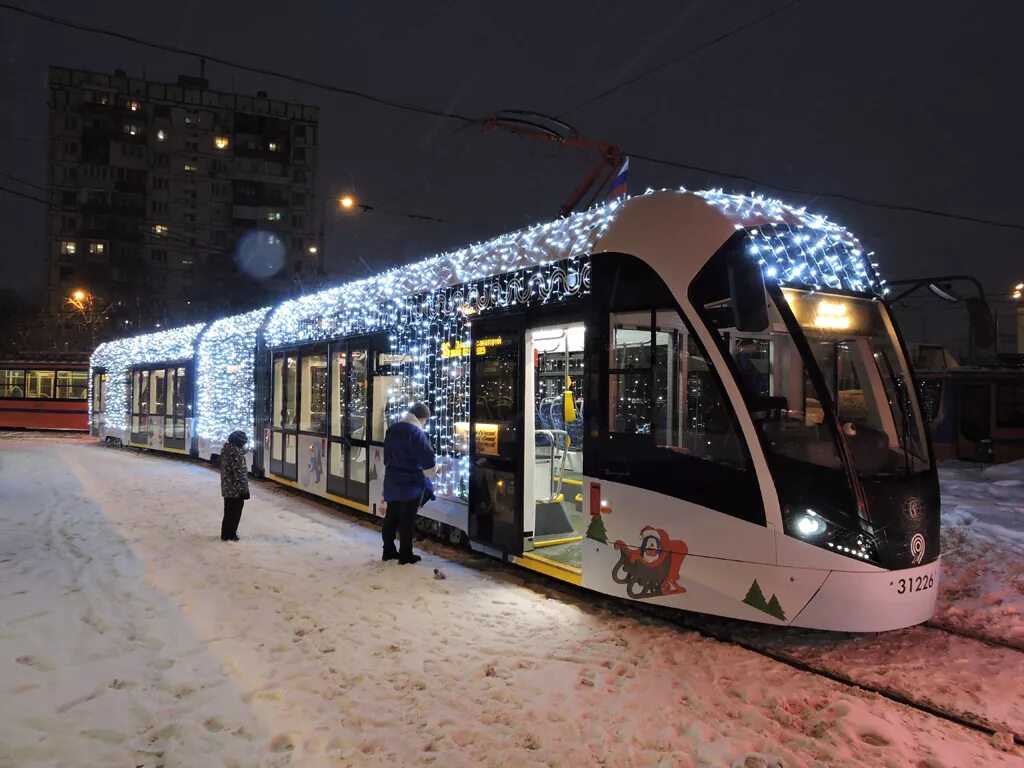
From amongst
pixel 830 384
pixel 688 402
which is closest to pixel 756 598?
pixel 688 402

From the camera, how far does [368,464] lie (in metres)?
9.57

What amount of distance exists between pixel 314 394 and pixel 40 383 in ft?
83.9

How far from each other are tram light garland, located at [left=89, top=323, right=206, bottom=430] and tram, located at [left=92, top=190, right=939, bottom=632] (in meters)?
12.9

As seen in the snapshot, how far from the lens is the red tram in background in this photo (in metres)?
30.5

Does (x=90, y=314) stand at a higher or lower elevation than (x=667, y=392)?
higher

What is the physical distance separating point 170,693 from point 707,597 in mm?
3409

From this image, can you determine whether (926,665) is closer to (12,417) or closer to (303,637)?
(303,637)

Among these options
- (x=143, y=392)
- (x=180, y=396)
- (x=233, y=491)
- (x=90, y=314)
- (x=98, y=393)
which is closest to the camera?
(x=233, y=491)

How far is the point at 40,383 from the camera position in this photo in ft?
101

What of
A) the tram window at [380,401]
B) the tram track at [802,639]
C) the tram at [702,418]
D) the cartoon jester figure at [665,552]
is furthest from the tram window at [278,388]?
the cartoon jester figure at [665,552]

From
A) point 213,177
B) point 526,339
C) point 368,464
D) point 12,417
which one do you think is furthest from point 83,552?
point 213,177

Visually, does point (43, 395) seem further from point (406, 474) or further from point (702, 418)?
point (702, 418)

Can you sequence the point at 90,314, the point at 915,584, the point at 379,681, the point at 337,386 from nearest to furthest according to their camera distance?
the point at 379,681 < the point at 915,584 < the point at 337,386 < the point at 90,314

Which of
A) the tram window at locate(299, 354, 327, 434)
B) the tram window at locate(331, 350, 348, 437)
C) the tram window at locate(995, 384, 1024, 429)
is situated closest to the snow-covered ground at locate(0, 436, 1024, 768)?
the tram window at locate(331, 350, 348, 437)
